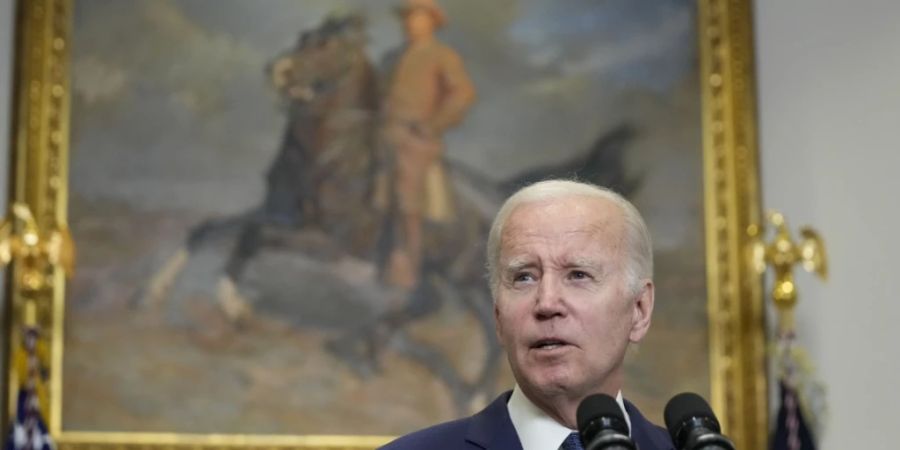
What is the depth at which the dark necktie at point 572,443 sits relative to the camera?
3.59 meters

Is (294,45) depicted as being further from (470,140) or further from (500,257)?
(500,257)

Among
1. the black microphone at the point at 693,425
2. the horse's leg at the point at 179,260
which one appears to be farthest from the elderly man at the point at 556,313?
the horse's leg at the point at 179,260

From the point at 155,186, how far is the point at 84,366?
107cm

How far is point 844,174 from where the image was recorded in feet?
29.6

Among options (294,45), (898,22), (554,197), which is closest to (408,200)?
(294,45)

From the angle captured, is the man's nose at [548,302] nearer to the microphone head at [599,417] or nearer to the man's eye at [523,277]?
the man's eye at [523,277]

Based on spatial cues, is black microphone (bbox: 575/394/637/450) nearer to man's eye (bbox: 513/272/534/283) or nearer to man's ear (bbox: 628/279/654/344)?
man's eye (bbox: 513/272/534/283)

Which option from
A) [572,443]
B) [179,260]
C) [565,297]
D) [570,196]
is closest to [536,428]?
[572,443]

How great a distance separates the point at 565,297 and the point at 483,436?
37cm

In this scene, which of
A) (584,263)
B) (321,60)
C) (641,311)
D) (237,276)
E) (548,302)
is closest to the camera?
(548,302)

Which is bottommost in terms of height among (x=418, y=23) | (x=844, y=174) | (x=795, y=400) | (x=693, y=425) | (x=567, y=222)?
(x=693, y=425)

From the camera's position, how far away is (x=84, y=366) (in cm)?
855

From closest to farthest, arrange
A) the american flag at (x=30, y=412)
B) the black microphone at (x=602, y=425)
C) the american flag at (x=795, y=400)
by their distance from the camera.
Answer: the black microphone at (x=602, y=425) < the american flag at (x=30, y=412) < the american flag at (x=795, y=400)

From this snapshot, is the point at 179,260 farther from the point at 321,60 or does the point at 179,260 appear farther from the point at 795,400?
the point at 795,400
